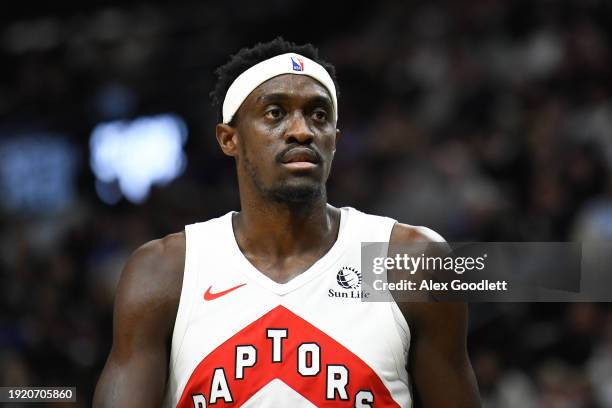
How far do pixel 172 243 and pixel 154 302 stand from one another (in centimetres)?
29

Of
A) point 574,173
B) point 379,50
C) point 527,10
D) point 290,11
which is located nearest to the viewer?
point 574,173

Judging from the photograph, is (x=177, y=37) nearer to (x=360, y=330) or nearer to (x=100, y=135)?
(x=100, y=135)

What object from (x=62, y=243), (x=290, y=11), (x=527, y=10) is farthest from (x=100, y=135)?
(x=527, y=10)

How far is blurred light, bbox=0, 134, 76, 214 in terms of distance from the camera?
1080 cm

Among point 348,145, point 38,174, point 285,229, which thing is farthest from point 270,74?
point 38,174

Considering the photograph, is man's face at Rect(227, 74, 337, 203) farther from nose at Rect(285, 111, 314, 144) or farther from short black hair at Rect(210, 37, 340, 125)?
short black hair at Rect(210, 37, 340, 125)

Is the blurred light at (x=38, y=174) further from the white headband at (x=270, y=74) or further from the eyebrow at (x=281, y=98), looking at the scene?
the eyebrow at (x=281, y=98)

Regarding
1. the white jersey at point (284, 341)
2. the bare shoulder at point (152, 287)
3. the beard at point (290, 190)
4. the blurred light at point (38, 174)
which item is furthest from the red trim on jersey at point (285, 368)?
the blurred light at point (38, 174)

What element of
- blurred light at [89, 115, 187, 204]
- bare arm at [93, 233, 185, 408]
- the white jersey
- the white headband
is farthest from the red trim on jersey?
blurred light at [89, 115, 187, 204]

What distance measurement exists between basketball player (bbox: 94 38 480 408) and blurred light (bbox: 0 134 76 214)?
678cm

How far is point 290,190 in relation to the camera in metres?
4.08

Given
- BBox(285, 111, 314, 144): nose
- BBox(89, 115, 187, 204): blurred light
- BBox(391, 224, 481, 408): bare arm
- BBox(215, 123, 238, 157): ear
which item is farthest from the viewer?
BBox(89, 115, 187, 204): blurred light

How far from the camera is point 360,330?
12.9 ft

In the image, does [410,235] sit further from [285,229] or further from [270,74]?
[270,74]
